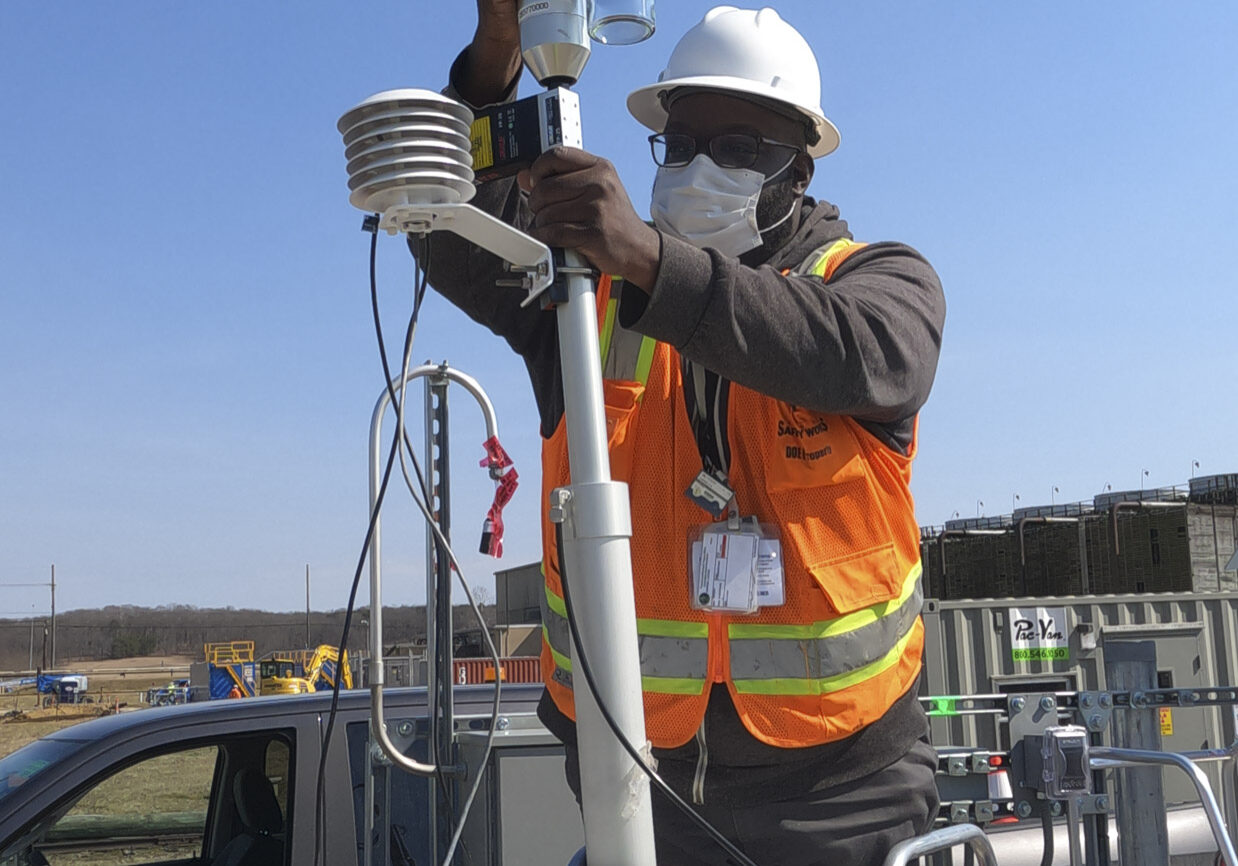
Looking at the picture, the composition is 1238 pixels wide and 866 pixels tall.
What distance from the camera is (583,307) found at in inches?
67.3

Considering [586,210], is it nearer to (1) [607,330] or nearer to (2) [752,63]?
(1) [607,330]

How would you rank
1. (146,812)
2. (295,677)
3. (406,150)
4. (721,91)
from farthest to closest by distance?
(295,677) < (146,812) < (721,91) < (406,150)

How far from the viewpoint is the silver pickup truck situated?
409 cm

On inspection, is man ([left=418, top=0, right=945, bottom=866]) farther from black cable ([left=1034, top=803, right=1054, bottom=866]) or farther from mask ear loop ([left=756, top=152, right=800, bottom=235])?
black cable ([left=1034, top=803, right=1054, bottom=866])

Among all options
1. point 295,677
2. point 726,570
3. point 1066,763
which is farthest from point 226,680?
point 726,570

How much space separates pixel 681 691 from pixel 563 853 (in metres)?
2.12

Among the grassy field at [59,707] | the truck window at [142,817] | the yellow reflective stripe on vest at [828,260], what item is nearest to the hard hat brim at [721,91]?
the yellow reflective stripe on vest at [828,260]

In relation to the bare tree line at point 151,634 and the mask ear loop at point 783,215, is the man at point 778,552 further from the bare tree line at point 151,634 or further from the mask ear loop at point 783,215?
the bare tree line at point 151,634

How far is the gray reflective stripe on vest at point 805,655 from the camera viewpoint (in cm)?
212

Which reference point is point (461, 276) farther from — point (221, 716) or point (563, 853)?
point (221, 716)

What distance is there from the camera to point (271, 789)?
455cm

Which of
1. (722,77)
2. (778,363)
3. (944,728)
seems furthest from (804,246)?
(944,728)

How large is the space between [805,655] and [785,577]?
5.3 inches

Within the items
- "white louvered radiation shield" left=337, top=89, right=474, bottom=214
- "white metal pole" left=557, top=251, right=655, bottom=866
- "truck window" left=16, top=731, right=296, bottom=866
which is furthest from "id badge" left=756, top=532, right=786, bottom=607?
"truck window" left=16, top=731, right=296, bottom=866
